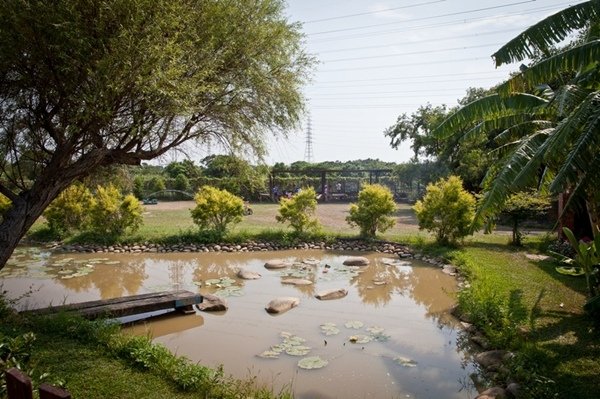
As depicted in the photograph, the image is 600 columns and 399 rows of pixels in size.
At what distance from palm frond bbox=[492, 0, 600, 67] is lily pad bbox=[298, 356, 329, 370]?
5278 millimetres

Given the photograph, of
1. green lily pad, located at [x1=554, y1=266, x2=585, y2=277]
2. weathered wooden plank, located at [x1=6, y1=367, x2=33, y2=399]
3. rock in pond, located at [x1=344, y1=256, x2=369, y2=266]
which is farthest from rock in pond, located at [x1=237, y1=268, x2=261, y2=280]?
weathered wooden plank, located at [x1=6, y1=367, x2=33, y2=399]

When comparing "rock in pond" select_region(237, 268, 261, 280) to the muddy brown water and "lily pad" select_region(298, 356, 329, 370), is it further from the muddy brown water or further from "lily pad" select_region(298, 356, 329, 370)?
"lily pad" select_region(298, 356, 329, 370)

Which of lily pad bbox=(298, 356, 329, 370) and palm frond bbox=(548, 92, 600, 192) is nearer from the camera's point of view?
palm frond bbox=(548, 92, 600, 192)

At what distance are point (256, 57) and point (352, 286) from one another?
22.2 feet

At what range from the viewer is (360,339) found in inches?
309

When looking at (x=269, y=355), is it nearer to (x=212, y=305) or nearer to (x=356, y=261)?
(x=212, y=305)

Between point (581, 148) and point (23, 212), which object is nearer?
point (581, 148)

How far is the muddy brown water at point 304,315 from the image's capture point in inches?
253

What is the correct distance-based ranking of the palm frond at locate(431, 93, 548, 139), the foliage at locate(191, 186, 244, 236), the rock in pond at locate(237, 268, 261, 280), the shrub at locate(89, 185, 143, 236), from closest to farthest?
the palm frond at locate(431, 93, 548, 139), the rock in pond at locate(237, 268, 261, 280), the shrub at locate(89, 185, 143, 236), the foliage at locate(191, 186, 244, 236)

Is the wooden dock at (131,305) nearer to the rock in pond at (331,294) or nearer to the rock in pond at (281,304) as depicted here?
the rock in pond at (281,304)

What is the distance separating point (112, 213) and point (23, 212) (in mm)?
10695

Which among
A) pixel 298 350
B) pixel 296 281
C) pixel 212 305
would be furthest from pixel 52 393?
pixel 296 281

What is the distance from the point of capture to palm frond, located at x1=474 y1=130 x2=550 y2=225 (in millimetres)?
6258

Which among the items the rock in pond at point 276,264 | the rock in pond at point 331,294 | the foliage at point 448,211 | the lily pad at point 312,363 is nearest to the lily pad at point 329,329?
the lily pad at point 312,363
